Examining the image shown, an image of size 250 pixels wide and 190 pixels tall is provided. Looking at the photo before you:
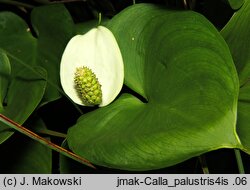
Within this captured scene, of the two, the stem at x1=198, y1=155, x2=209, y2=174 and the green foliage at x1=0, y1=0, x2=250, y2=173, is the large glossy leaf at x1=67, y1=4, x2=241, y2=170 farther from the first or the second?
the stem at x1=198, y1=155, x2=209, y2=174

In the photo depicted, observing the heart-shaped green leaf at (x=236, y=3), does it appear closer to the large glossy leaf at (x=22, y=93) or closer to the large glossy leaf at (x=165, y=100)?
the large glossy leaf at (x=165, y=100)

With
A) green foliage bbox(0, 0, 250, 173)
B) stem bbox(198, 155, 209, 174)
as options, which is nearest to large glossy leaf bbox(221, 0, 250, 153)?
green foliage bbox(0, 0, 250, 173)

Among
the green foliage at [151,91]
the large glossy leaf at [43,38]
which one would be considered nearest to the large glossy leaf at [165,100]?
the green foliage at [151,91]

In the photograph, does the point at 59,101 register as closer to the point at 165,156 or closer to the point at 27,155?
the point at 27,155

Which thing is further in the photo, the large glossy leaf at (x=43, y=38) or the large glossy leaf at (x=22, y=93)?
the large glossy leaf at (x=43, y=38)

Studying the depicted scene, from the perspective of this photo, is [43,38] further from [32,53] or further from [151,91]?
[151,91]

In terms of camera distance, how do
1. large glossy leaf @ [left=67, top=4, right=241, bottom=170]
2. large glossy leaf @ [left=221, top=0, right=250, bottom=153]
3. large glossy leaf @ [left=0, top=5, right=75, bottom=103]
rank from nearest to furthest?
large glossy leaf @ [left=67, top=4, right=241, bottom=170] → large glossy leaf @ [left=221, top=0, right=250, bottom=153] → large glossy leaf @ [left=0, top=5, right=75, bottom=103]
